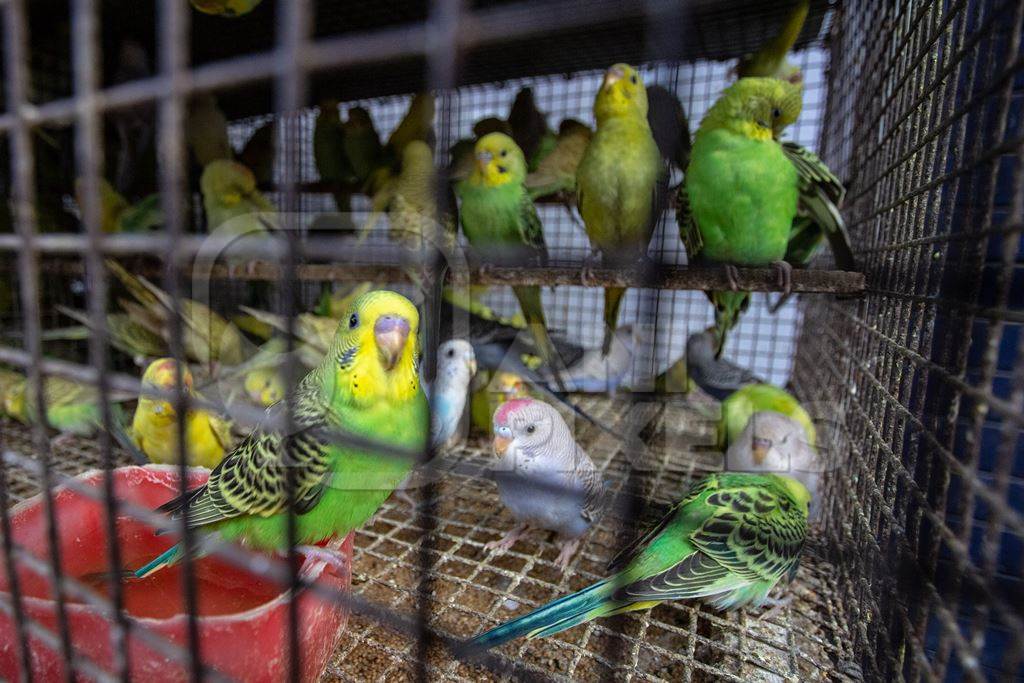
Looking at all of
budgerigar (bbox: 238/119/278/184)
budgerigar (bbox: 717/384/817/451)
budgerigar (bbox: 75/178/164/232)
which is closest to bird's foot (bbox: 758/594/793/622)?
budgerigar (bbox: 717/384/817/451)

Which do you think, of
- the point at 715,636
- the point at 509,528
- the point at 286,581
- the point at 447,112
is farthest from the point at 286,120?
the point at 509,528

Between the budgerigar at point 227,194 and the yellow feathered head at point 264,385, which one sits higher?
the budgerigar at point 227,194

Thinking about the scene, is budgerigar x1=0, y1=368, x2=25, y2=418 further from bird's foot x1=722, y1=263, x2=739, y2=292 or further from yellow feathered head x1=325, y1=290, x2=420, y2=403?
bird's foot x1=722, y1=263, x2=739, y2=292

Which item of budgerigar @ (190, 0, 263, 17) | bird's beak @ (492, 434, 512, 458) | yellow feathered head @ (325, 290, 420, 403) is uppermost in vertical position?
budgerigar @ (190, 0, 263, 17)

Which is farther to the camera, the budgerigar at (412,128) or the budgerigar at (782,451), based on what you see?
the budgerigar at (412,128)

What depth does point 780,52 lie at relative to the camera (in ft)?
6.47

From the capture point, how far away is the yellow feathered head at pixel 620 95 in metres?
1.69

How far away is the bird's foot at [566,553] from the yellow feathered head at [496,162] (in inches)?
49.4

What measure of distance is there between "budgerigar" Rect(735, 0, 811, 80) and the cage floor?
4.56 feet

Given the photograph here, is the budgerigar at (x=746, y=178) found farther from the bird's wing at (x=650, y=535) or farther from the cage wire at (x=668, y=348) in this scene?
the bird's wing at (x=650, y=535)

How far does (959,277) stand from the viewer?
2.28 ft

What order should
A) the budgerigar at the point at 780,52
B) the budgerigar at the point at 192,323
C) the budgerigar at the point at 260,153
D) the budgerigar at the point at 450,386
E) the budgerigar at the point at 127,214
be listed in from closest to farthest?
the budgerigar at the point at 450,386 < the budgerigar at the point at 780,52 < the budgerigar at the point at 192,323 < the budgerigar at the point at 127,214 < the budgerigar at the point at 260,153

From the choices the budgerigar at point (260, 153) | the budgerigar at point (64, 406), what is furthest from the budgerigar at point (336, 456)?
the budgerigar at point (260, 153)

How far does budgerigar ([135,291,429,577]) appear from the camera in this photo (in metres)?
0.96
